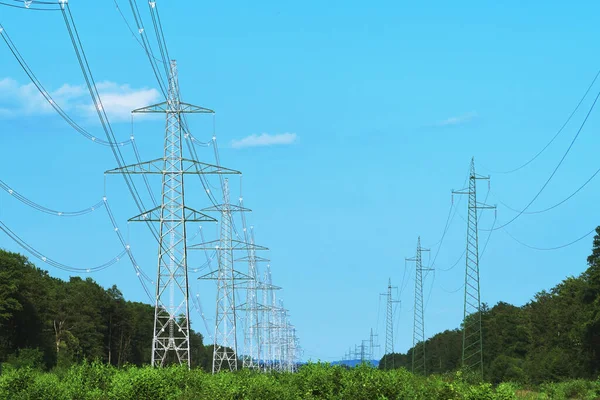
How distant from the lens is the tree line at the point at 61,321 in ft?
350

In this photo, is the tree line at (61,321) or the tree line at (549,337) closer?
the tree line at (549,337)

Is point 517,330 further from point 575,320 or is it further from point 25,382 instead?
point 25,382

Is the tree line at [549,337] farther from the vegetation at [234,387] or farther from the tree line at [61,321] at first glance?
the vegetation at [234,387]

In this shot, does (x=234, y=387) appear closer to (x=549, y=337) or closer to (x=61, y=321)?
(x=549, y=337)

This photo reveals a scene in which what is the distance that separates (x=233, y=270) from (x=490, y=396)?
185ft

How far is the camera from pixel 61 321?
14212 centimetres

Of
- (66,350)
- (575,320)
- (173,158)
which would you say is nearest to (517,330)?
(575,320)

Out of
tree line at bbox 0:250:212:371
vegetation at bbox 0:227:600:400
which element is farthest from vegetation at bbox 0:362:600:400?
tree line at bbox 0:250:212:371

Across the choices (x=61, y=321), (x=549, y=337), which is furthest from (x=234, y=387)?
(x=61, y=321)

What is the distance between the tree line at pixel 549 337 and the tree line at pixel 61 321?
134 feet

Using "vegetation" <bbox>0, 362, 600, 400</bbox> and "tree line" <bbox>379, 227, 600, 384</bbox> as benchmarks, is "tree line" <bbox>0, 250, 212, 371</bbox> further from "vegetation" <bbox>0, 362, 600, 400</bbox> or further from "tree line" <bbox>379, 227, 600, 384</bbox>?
"vegetation" <bbox>0, 362, 600, 400</bbox>

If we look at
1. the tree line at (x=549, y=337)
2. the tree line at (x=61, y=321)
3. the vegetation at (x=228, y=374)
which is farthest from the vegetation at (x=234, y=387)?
the tree line at (x=549, y=337)

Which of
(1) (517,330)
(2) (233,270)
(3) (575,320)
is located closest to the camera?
(2) (233,270)

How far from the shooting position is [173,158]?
5656 centimetres
